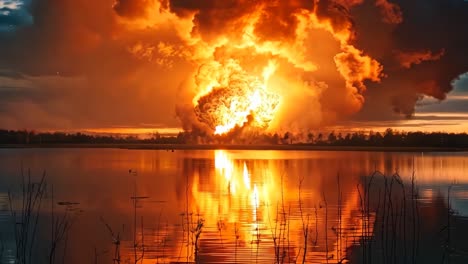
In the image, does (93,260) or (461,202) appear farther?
(461,202)

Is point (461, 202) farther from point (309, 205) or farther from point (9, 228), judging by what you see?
point (9, 228)

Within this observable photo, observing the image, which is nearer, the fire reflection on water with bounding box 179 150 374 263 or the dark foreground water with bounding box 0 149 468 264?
the dark foreground water with bounding box 0 149 468 264

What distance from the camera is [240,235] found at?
22.2 metres

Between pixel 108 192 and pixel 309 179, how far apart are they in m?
18.8

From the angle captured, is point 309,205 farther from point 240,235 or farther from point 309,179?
point 309,179

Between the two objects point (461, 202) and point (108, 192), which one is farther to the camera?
point (108, 192)

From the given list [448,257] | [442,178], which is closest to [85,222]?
[448,257]

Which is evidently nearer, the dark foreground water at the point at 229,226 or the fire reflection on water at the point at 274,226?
the dark foreground water at the point at 229,226

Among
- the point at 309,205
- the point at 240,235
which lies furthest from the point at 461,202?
the point at 240,235

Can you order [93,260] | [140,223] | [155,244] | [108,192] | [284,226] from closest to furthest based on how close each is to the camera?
[93,260] < [155,244] < [284,226] < [140,223] < [108,192]

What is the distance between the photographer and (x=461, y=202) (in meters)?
33.0

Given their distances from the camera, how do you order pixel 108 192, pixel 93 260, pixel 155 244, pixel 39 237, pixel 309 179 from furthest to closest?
pixel 309 179, pixel 108 192, pixel 39 237, pixel 155 244, pixel 93 260

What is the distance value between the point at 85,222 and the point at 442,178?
34927mm

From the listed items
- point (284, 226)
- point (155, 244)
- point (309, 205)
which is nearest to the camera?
point (155, 244)
